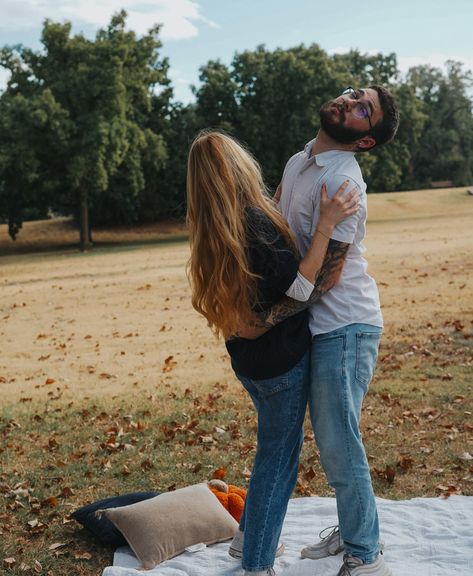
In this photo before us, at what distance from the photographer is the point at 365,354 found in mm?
3742

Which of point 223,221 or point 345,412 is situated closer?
point 223,221

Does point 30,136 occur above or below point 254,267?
above

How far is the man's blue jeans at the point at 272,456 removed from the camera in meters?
3.75

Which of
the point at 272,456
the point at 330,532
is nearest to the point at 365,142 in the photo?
the point at 272,456

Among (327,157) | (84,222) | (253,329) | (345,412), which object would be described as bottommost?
(345,412)

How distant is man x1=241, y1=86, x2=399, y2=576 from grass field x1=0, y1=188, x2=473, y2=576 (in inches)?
76.9

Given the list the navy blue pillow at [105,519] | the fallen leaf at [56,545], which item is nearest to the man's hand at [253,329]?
the navy blue pillow at [105,519]

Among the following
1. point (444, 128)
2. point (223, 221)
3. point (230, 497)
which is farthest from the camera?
point (444, 128)

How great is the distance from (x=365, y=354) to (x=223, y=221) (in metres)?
0.98

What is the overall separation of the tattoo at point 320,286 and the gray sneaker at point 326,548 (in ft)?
5.01

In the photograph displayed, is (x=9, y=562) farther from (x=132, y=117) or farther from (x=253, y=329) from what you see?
(x=132, y=117)

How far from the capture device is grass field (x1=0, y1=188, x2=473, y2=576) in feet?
19.5

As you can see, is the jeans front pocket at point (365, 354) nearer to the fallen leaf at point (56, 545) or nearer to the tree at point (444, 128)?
the fallen leaf at point (56, 545)

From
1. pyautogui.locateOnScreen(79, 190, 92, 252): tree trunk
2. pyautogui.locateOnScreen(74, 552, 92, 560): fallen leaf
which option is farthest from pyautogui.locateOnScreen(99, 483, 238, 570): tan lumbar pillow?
pyautogui.locateOnScreen(79, 190, 92, 252): tree trunk
